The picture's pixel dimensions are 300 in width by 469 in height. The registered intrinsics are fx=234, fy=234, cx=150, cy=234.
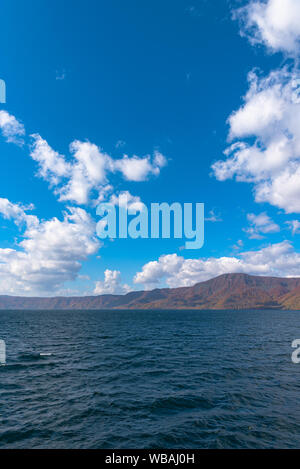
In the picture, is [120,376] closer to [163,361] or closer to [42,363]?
[163,361]

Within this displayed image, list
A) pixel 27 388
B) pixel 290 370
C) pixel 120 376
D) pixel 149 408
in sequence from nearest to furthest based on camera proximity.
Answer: pixel 149 408 → pixel 27 388 → pixel 120 376 → pixel 290 370

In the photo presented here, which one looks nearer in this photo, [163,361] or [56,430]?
[56,430]

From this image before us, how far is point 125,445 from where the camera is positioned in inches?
663

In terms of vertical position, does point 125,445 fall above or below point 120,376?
above

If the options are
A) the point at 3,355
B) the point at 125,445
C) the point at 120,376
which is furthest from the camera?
the point at 3,355

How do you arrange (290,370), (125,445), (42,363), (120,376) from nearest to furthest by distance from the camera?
(125,445) → (120,376) → (290,370) → (42,363)

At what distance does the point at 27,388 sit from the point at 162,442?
19.6 metres

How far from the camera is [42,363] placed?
39594 mm

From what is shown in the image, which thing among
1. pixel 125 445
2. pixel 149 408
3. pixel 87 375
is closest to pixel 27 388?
pixel 87 375

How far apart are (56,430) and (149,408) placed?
8.59m

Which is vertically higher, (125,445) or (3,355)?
(125,445)

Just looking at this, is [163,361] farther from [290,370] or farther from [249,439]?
[249,439]

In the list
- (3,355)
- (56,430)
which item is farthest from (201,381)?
(3,355)
